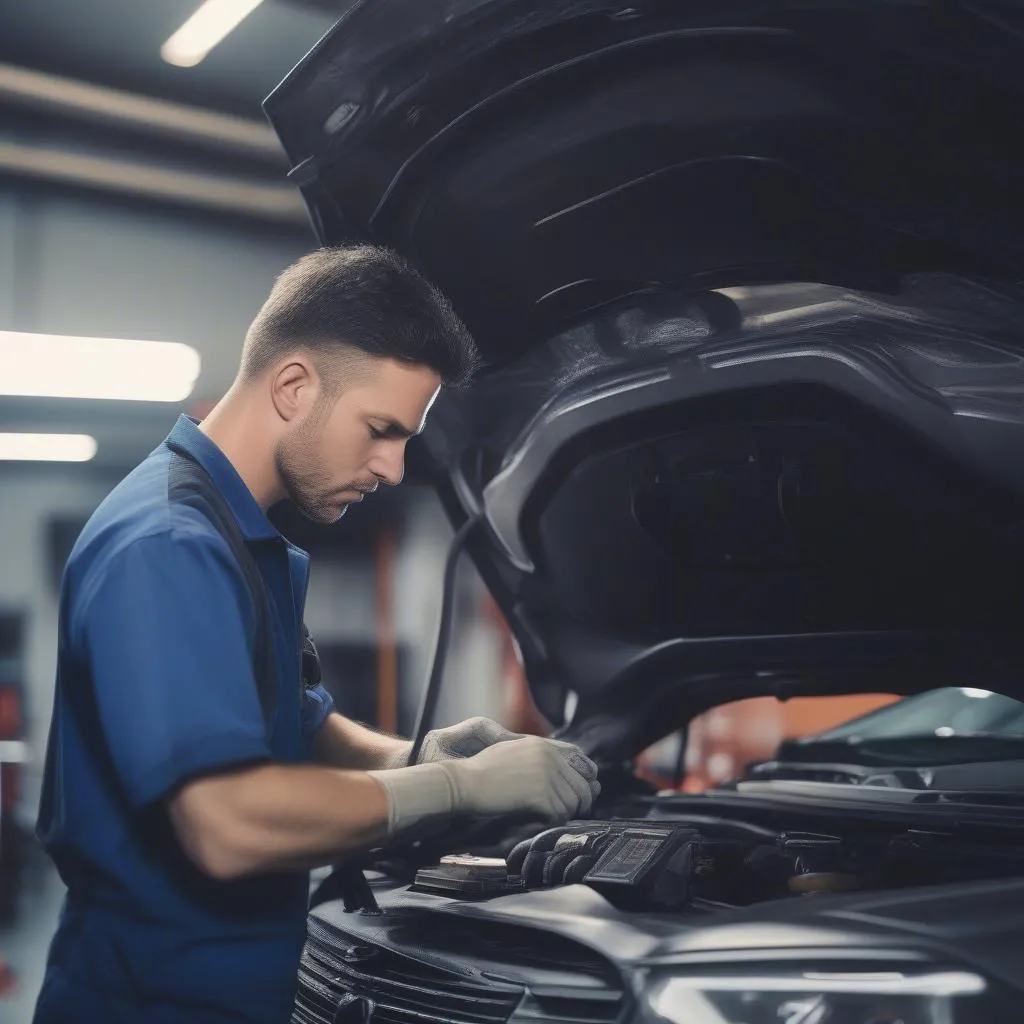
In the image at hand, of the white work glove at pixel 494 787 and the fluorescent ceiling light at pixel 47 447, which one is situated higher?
the fluorescent ceiling light at pixel 47 447

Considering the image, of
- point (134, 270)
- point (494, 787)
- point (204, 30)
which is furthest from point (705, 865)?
point (134, 270)

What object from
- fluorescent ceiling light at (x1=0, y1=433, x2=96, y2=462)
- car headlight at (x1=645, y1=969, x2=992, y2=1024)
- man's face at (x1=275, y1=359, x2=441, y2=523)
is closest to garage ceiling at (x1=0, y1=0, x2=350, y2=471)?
fluorescent ceiling light at (x1=0, y1=433, x2=96, y2=462)

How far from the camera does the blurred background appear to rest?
4.30 meters

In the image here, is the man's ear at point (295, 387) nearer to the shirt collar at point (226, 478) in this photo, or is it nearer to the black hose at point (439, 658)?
the shirt collar at point (226, 478)

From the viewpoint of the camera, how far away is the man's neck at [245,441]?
1.36m

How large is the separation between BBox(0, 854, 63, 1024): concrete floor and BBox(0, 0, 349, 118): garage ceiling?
315cm

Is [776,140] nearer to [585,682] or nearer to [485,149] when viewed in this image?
[485,149]

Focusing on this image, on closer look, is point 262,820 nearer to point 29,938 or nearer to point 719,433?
point 719,433

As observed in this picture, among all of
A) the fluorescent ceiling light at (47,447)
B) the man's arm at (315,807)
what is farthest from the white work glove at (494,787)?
the fluorescent ceiling light at (47,447)

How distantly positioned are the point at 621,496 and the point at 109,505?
2.71 feet

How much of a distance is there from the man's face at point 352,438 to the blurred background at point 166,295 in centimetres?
47

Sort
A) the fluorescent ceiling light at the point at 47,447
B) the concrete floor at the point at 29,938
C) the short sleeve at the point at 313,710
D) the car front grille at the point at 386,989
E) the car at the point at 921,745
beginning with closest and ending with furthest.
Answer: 1. the car front grille at the point at 386,989
2. the short sleeve at the point at 313,710
3. the car at the point at 921,745
4. the concrete floor at the point at 29,938
5. the fluorescent ceiling light at the point at 47,447

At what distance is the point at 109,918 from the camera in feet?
3.94

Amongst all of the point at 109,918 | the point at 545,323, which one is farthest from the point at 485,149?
the point at 109,918
